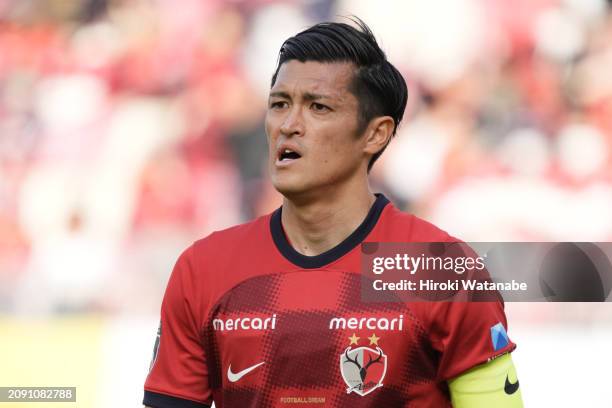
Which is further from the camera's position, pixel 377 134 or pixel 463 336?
pixel 377 134

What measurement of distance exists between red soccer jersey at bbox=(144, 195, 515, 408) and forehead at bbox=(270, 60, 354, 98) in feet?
0.99

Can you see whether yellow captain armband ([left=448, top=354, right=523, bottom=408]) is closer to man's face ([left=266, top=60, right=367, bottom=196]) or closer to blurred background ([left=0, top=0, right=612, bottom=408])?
man's face ([left=266, top=60, right=367, bottom=196])

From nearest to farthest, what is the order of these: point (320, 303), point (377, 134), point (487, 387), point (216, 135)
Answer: point (487, 387) → point (320, 303) → point (377, 134) → point (216, 135)

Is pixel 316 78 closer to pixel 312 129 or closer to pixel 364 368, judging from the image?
pixel 312 129

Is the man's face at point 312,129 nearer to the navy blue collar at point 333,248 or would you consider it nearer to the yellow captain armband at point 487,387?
the navy blue collar at point 333,248

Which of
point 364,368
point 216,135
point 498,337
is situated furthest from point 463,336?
point 216,135

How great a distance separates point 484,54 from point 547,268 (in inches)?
49.3

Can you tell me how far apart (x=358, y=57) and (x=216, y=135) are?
2.82 meters

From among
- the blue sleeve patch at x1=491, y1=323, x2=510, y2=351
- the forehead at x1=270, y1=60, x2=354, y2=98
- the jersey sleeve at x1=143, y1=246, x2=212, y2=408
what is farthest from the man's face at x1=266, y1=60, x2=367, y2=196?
the blue sleeve patch at x1=491, y1=323, x2=510, y2=351

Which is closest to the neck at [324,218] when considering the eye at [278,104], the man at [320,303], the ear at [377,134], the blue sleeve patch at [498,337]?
the man at [320,303]

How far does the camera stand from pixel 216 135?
5148 mm

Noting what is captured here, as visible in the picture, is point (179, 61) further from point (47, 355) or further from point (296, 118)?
point (296, 118)

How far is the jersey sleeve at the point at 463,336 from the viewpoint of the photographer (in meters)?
2.18

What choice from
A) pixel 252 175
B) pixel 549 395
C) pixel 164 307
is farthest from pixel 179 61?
pixel 164 307
